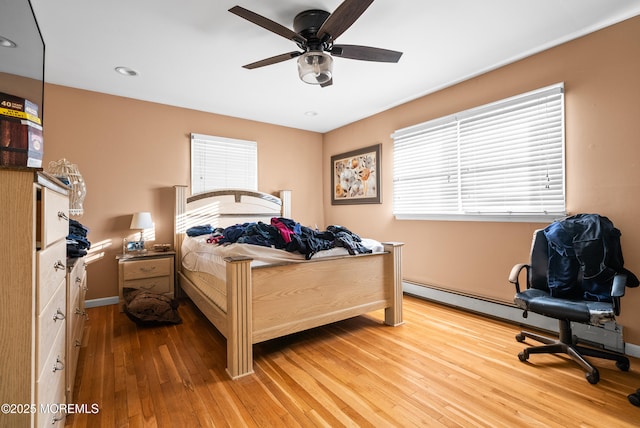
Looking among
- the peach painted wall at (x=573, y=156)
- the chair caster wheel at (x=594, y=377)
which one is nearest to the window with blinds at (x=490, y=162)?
the peach painted wall at (x=573, y=156)

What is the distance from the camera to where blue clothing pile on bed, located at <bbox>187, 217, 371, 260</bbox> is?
237 cm

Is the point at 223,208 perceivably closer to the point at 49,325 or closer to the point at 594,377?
the point at 49,325

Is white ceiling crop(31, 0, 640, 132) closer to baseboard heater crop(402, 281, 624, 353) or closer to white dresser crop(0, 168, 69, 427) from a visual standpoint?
white dresser crop(0, 168, 69, 427)

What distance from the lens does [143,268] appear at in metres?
3.42

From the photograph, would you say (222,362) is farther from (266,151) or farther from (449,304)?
(266,151)

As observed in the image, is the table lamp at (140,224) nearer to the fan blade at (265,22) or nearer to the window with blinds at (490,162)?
the fan blade at (265,22)

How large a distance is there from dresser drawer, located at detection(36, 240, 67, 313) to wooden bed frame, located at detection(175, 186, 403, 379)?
0.87 metres

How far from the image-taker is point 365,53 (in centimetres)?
223

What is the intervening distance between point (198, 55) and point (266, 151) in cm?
210

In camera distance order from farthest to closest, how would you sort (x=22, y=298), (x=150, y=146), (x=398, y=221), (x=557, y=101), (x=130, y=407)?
(x=398, y=221) < (x=150, y=146) < (x=557, y=101) < (x=130, y=407) < (x=22, y=298)

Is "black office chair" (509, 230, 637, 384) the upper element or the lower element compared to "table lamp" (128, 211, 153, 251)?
lower

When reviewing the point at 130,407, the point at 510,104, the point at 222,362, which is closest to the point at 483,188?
the point at 510,104

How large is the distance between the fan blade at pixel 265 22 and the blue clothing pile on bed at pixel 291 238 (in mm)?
1379

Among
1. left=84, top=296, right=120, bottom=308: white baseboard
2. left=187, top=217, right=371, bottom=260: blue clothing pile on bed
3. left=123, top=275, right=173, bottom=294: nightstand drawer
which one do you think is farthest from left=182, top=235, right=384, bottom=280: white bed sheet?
left=84, top=296, right=120, bottom=308: white baseboard
